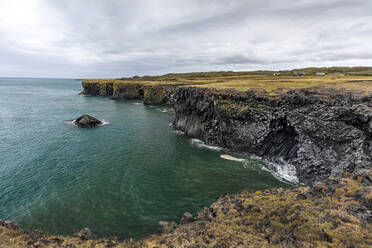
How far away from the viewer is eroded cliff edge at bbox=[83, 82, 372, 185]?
1035 inches

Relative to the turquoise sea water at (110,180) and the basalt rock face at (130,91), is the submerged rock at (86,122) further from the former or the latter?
the basalt rock face at (130,91)

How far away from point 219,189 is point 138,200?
12.0 m

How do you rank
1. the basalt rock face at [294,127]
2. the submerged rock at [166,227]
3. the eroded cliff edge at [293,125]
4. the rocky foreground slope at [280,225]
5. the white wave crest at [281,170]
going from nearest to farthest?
the rocky foreground slope at [280,225]
the submerged rock at [166,227]
the basalt rock face at [294,127]
the eroded cliff edge at [293,125]
the white wave crest at [281,170]

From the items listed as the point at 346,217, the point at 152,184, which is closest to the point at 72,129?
the point at 152,184

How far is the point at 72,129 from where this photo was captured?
54.7 meters

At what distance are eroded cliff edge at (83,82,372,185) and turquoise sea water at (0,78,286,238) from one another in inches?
212

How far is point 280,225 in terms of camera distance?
14.1 metres

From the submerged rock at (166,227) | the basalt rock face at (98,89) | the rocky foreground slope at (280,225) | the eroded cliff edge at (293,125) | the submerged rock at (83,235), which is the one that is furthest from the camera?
the basalt rock face at (98,89)

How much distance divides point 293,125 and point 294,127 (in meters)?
0.42

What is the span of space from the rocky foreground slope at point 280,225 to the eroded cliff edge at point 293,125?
33.8 feet

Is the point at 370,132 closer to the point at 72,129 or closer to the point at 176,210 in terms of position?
the point at 176,210

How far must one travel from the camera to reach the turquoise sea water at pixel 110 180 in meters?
21.1

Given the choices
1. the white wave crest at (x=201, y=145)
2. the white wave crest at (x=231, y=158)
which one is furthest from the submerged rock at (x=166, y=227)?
the white wave crest at (x=201, y=145)

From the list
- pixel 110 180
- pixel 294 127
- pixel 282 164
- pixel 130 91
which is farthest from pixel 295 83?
pixel 130 91
